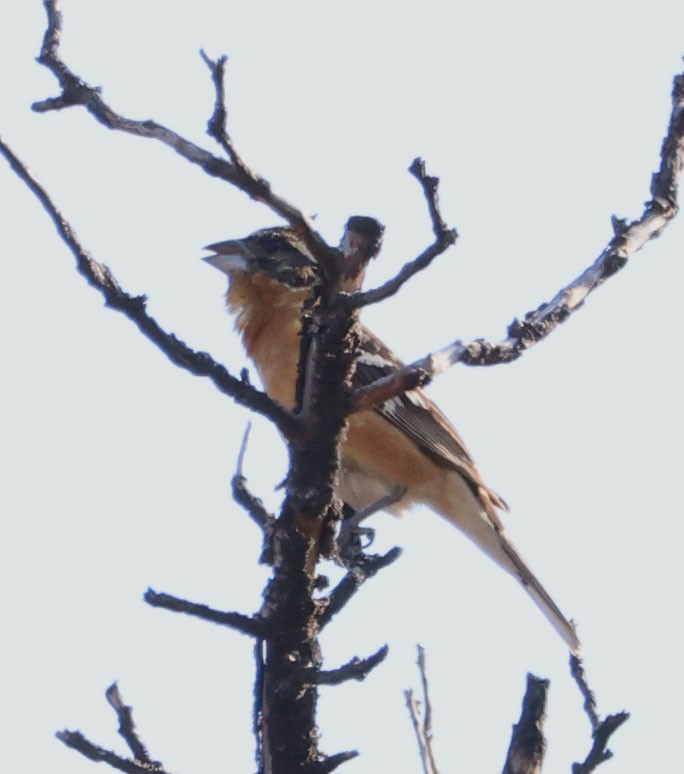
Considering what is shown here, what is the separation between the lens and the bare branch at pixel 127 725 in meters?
3.73

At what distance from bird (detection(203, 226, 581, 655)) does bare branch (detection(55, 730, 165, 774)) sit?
303 cm

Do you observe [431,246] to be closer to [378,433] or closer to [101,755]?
[101,755]

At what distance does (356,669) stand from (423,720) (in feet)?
3.19

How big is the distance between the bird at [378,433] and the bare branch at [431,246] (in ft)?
10.6

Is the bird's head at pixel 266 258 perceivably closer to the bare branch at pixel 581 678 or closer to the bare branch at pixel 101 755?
the bare branch at pixel 581 678

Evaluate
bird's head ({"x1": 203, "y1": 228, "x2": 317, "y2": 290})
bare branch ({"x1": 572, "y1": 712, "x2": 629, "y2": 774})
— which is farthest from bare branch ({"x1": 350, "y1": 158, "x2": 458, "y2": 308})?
bird's head ({"x1": 203, "y1": 228, "x2": 317, "y2": 290})

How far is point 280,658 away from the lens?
3.66m

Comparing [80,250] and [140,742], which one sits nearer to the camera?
[80,250]

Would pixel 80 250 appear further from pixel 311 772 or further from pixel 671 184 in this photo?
pixel 671 184

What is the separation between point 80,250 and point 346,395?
30.0 inches

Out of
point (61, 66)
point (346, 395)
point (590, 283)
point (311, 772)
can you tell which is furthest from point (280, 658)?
point (61, 66)

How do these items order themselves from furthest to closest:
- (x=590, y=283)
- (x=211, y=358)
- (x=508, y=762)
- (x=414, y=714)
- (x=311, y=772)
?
(x=414, y=714), (x=590, y=283), (x=311, y=772), (x=211, y=358), (x=508, y=762)

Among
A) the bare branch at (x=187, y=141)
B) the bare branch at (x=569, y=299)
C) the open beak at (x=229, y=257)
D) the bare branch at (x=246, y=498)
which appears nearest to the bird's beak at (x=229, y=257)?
the open beak at (x=229, y=257)

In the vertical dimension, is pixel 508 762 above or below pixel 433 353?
below
